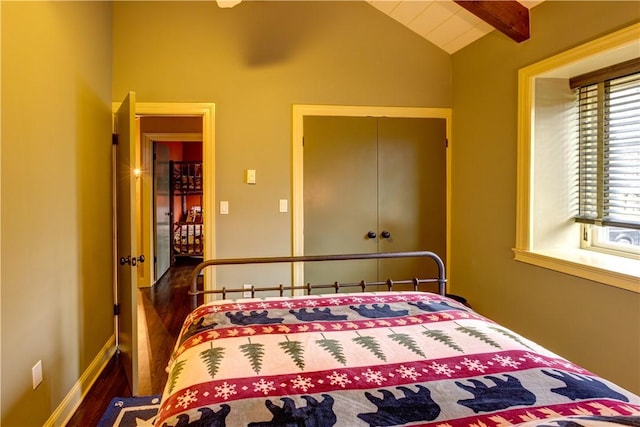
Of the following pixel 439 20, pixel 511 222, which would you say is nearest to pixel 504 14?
pixel 439 20

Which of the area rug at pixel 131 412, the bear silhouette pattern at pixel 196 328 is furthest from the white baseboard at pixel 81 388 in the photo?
the bear silhouette pattern at pixel 196 328

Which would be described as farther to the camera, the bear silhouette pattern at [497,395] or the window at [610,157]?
the window at [610,157]

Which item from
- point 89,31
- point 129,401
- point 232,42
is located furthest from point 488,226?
point 89,31

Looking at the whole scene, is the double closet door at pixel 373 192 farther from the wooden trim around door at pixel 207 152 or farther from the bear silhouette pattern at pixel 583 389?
the bear silhouette pattern at pixel 583 389

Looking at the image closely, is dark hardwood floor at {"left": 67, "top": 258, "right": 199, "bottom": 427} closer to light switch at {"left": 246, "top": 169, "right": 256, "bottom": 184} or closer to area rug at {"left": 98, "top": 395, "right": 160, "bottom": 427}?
area rug at {"left": 98, "top": 395, "right": 160, "bottom": 427}

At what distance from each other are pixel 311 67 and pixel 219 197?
53.7 inches

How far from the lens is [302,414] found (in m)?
0.96

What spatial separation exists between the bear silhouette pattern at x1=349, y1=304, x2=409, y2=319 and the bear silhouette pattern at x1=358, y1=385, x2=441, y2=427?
58cm

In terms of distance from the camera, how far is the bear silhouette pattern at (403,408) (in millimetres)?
947

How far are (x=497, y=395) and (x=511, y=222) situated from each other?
2038 millimetres

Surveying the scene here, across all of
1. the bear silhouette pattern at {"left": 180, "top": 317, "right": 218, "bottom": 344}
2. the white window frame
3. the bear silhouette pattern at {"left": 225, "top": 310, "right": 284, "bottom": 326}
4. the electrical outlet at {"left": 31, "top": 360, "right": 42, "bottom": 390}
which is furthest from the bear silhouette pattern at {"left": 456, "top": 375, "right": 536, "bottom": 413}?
the electrical outlet at {"left": 31, "top": 360, "right": 42, "bottom": 390}

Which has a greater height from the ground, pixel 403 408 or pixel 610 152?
pixel 610 152

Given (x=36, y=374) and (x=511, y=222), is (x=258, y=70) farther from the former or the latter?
(x=36, y=374)

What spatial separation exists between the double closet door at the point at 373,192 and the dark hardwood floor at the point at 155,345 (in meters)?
1.39
